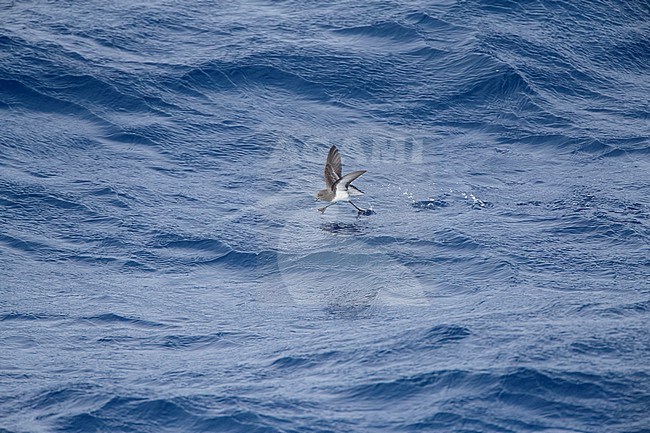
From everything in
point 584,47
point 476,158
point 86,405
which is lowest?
point 86,405

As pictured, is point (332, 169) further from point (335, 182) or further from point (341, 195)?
point (341, 195)

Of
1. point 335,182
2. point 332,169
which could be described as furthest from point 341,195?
point 332,169

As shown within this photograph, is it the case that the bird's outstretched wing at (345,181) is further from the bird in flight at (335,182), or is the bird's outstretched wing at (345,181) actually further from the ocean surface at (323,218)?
the ocean surface at (323,218)

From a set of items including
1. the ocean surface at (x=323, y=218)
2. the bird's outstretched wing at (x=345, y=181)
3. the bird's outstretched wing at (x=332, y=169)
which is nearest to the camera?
the ocean surface at (x=323, y=218)

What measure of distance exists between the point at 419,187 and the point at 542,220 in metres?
2.20

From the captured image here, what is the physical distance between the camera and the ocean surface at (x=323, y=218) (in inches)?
377

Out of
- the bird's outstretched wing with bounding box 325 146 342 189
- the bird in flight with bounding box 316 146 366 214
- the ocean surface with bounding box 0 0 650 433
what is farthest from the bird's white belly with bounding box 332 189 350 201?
the ocean surface with bounding box 0 0 650 433

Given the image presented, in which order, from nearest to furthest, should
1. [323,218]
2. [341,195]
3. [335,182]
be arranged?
[335,182] → [341,195] → [323,218]

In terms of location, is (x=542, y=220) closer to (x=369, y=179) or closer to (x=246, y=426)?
(x=369, y=179)

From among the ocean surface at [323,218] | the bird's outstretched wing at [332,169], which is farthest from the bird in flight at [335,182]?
the ocean surface at [323,218]

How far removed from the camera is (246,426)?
9.23m

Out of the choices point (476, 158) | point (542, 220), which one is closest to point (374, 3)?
point (476, 158)

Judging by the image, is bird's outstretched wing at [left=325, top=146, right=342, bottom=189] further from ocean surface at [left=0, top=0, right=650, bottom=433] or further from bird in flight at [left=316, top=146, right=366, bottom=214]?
ocean surface at [left=0, top=0, right=650, bottom=433]

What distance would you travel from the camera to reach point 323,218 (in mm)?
14133
